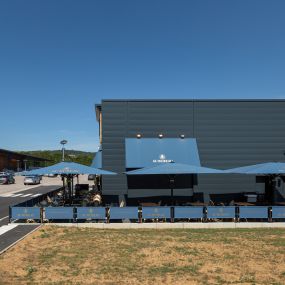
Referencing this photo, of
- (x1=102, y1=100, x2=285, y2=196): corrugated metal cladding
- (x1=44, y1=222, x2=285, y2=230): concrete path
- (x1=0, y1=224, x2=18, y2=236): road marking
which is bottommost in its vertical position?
(x1=44, y1=222, x2=285, y2=230): concrete path

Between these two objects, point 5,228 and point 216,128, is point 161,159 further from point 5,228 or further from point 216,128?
point 5,228

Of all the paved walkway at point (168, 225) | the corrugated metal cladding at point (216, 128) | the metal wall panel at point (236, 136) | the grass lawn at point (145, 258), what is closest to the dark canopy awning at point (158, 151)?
the corrugated metal cladding at point (216, 128)

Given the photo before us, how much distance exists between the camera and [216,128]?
23.7 meters

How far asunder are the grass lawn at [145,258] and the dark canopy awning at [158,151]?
6381mm

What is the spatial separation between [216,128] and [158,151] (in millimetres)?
4289

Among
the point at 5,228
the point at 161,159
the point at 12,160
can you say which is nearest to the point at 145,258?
the point at 5,228

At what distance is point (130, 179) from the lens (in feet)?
74.7

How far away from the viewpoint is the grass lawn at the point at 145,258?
948 centimetres

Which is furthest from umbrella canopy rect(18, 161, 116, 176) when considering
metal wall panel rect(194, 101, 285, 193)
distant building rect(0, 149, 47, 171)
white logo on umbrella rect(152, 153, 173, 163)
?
distant building rect(0, 149, 47, 171)

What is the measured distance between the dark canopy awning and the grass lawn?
20.9 ft

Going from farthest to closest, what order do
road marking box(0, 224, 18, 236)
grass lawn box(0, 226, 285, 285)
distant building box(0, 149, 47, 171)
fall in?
1. distant building box(0, 149, 47, 171)
2. road marking box(0, 224, 18, 236)
3. grass lawn box(0, 226, 285, 285)

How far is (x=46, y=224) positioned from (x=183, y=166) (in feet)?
23.8

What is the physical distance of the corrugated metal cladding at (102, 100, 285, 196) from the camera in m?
23.3

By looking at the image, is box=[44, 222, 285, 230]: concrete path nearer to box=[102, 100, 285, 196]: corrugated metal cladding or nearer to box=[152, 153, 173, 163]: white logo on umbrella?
box=[152, 153, 173, 163]: white logo on umbrella
